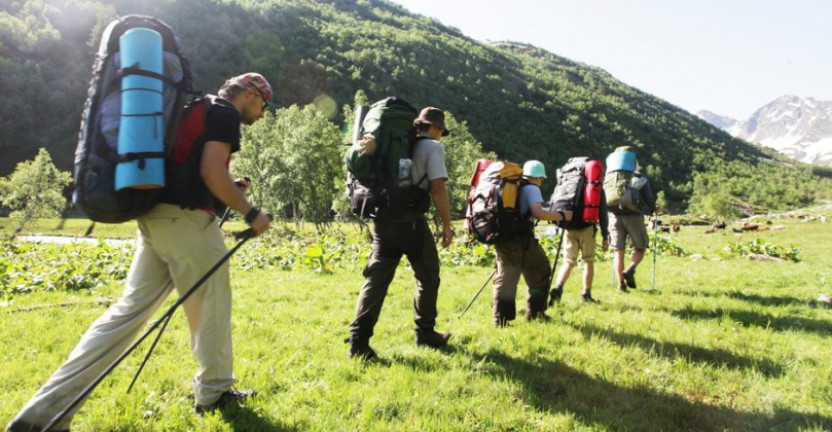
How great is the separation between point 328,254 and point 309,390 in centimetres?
855

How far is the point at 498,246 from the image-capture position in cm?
604

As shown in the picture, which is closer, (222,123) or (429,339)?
(222,123)

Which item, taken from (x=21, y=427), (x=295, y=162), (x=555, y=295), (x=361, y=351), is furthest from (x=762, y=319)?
(x=295, y=162)

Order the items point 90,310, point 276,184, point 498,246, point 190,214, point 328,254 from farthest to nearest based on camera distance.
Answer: point 276,184, point 328,254, point 90,310, point 498,246, point 190,214

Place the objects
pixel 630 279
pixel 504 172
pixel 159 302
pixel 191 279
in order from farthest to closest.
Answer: pixel 630 279
pixel 504 172
pixel 159 302
pixel 191 279

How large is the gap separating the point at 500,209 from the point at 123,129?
13.9ft

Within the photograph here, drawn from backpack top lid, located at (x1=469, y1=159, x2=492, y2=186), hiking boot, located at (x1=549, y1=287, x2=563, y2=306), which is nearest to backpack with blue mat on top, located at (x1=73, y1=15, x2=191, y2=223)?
backpack top lid, located at (x1=469, y1=159, x2=492, y2=186)

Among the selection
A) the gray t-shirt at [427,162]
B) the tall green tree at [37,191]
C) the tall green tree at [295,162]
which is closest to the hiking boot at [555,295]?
the gray t-shirt at [427,162]

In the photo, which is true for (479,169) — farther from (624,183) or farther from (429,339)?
(624,183)

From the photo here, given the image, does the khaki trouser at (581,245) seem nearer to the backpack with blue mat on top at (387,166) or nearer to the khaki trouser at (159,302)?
the backpack with blue mat on top at (387,166)

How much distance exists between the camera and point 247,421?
133 inches

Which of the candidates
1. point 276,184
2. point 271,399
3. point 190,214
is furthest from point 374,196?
point 276,184

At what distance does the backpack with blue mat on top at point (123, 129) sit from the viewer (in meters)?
2.79

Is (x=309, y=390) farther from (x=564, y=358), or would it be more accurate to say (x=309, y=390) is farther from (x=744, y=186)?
(x=744, y=186)
